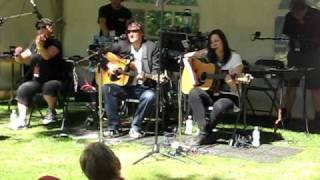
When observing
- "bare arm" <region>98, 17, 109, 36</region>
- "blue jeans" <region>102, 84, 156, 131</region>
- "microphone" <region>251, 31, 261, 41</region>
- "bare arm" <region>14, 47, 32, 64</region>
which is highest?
"bare arm" <region>98, 17, 109, 36</region>

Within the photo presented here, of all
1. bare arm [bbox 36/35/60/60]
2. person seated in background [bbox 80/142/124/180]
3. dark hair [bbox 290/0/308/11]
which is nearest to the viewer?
person seated in background [bbox 80/142/124/180]


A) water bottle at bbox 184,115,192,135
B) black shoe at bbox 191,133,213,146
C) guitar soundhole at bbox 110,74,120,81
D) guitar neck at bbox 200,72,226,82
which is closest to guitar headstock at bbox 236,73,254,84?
guitar neck at bbox 200,72,226,82

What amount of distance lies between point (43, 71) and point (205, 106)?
2107 millimetres

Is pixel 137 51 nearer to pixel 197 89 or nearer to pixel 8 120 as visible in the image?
pixel 197 89

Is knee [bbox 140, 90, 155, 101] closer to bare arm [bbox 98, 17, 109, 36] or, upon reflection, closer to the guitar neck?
the guitar neck

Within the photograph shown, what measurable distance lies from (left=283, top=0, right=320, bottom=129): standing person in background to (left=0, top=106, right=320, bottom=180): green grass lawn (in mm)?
1150

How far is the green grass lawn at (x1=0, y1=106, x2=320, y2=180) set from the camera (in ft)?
17.4

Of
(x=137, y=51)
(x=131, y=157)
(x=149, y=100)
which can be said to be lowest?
(x=131, y=157)

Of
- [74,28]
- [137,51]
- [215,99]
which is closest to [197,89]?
[215,99]

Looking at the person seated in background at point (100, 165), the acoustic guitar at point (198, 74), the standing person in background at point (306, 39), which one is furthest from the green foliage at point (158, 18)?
the person seated in background at point (100, 165)

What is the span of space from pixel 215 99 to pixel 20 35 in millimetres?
4285

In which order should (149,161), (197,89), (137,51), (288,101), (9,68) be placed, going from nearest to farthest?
1. (149,161)
2. (197,89)
3. (137,51)
4. (288,101)
5. (9,68)

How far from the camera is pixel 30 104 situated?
7707mm

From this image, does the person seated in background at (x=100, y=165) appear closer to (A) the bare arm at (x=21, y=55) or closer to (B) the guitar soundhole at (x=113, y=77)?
(B) the guitar soundhole at (x=113, y=77)
